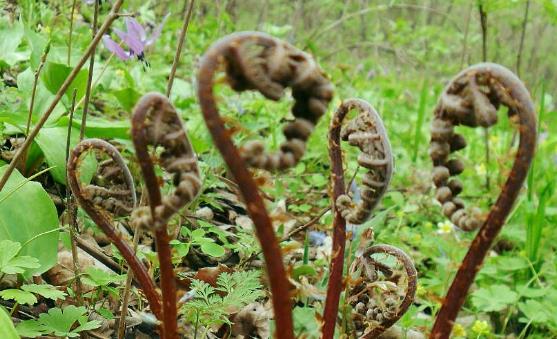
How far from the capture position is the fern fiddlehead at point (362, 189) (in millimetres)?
1112

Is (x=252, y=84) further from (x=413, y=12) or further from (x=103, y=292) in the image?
(x=413, y=12)

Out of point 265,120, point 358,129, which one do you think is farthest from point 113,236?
point 265,120

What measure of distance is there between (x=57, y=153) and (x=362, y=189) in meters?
1.36

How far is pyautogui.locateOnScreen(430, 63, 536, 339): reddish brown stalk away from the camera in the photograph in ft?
3.17

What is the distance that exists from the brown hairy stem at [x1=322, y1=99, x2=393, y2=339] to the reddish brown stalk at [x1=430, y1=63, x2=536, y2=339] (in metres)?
0.10

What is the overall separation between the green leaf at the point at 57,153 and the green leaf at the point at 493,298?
152 cm

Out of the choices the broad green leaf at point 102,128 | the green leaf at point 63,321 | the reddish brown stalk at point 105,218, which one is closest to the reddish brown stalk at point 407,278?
the reddish brown stalk at point 105,218

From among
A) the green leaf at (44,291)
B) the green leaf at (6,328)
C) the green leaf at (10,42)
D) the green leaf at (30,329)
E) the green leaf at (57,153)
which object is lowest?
the green leaf at (30,329)

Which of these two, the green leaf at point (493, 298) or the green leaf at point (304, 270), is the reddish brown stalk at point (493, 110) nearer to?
the green leaf at point (304, 270)

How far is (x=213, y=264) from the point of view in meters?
A: 2.38

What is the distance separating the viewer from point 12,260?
4.90 feet

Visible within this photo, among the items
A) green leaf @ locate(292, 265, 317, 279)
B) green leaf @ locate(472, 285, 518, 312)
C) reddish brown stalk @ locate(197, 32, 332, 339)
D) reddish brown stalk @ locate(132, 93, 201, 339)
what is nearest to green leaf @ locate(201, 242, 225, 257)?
green leaf @ locate(292, 265, 317, 279)

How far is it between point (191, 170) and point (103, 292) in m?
1.17

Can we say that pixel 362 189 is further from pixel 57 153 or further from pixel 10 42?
pixel 10 42
